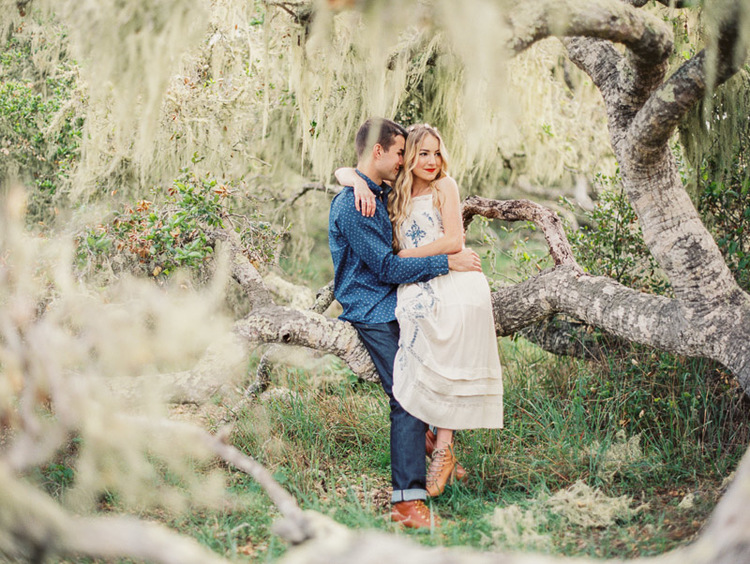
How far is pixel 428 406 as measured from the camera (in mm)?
3088

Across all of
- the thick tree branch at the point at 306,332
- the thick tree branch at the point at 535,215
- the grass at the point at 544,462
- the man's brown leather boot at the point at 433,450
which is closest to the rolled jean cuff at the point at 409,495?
the grass at the point at 544,462

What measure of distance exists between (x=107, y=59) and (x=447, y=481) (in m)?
2.28

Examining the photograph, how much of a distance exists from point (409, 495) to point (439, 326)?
753mm

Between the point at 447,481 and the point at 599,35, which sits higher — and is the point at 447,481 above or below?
below

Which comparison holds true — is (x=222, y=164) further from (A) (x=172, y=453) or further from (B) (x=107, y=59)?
(A) (x=172, y=453)

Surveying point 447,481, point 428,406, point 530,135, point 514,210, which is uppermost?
point 530,135

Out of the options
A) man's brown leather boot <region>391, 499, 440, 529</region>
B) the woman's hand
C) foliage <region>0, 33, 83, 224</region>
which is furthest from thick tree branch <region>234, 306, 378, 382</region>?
foliage <region>0, 33, 83, 224</region>

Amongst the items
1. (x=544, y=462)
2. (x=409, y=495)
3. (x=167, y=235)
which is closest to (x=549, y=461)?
(x=544, y=462)

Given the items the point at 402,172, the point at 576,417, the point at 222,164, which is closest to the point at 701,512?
the point at 576,417

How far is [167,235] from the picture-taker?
12.3ft

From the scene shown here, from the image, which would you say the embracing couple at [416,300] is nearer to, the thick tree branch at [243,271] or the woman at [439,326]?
the woman at [439,326]

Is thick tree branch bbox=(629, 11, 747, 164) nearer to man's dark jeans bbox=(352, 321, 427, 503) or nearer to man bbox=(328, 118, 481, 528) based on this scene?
man bbox=(328, 118, 481, 528)

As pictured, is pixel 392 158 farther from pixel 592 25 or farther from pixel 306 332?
pixel 592 25

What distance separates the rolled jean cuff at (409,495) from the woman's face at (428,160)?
4.68 feet
